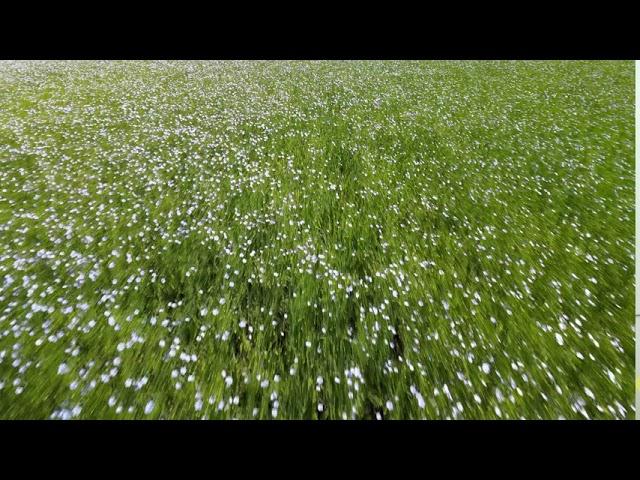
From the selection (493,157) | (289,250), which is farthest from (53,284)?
(493,157)

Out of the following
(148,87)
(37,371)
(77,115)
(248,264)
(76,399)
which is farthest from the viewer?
(148,87)

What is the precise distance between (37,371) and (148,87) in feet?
57.5

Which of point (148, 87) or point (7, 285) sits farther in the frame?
point (148, 87)

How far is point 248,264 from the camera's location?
6.40 meters

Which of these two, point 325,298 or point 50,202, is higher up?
point 50,202

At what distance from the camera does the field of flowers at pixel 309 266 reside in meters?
4.42

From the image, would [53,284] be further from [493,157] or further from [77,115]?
[493,157]

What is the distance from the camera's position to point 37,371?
4332 mm

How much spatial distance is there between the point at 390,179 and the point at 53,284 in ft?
28.5

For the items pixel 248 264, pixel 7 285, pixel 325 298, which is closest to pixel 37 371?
pixel 7 285

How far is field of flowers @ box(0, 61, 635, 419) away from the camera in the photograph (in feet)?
14.5

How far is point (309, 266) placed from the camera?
644 centimetres

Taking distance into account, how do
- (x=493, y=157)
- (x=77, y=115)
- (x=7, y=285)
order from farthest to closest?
(x=77, y=115) < (x=493, y=157) < (x=7, y=285)

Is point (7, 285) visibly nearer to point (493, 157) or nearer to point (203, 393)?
point (203, 393)
